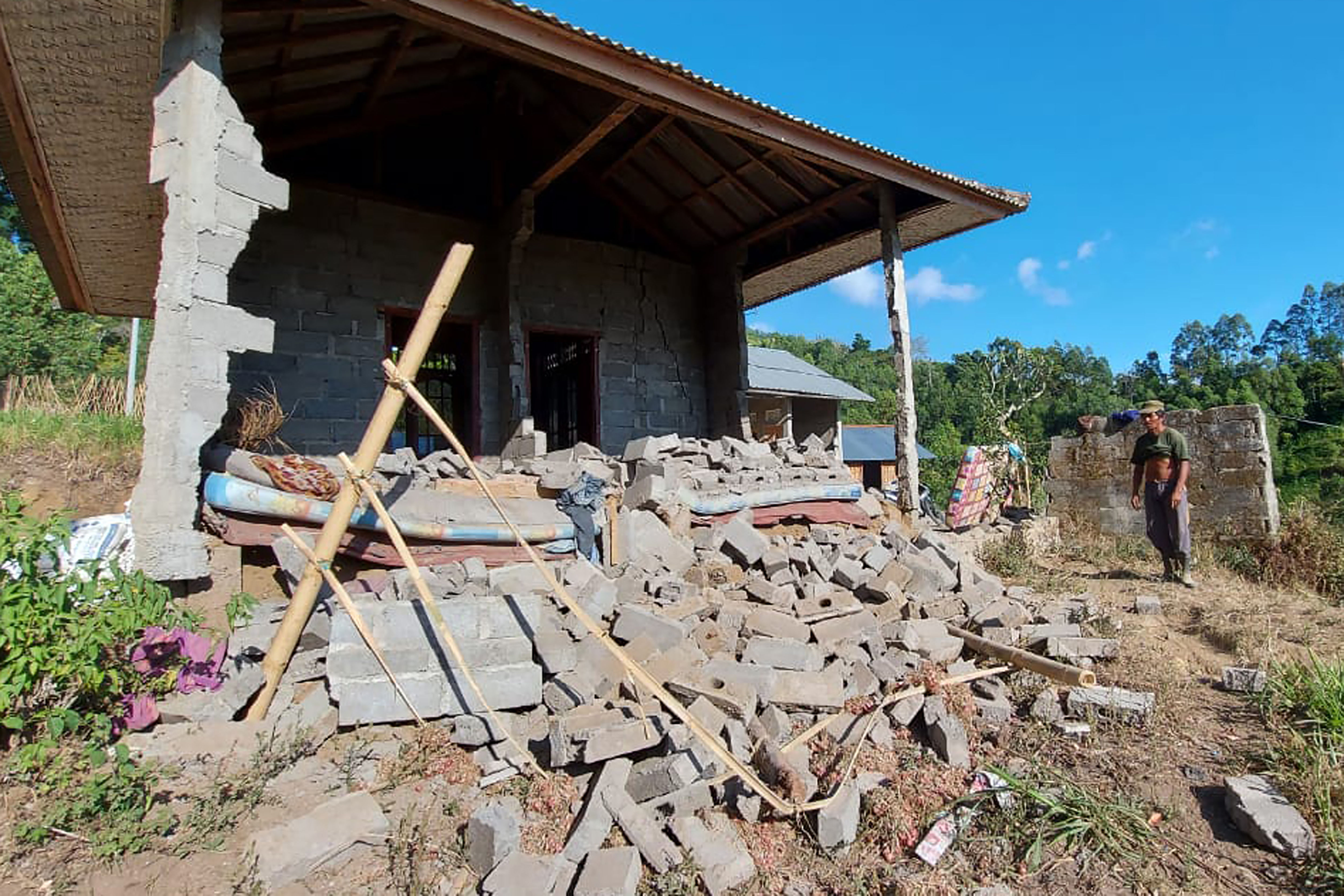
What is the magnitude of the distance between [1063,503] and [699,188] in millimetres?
6870

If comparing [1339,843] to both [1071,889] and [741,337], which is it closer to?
[1071,889]

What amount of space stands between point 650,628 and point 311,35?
5619mm

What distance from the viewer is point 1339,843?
2.98 m

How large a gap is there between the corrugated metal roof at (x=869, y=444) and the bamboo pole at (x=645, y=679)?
21202 mm

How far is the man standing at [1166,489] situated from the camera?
716cm

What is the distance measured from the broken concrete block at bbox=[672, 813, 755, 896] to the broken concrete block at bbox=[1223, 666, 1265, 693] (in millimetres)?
3319

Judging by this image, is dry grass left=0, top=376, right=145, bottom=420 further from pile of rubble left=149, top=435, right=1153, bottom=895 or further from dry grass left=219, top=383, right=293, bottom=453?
pile of rubble left=149, top=435, right=1153, bottom=895

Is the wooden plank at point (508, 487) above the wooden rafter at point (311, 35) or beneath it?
beneath

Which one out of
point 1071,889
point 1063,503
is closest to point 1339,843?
point 1071,889

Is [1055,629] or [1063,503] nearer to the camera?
[1055,629]

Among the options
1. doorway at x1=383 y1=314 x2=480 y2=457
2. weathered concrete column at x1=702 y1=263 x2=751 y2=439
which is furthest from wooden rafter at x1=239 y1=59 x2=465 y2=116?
weathered concrete column at x1=702 y1=263 x2=751 y2=439

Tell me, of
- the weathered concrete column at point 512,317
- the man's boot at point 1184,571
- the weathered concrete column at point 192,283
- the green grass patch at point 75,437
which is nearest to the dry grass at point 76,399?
the green grass patch at point 75,437

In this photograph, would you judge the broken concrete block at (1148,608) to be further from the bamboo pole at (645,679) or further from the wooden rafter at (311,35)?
the wooden rafter at (311,35)

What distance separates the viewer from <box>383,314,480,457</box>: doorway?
9.22m
